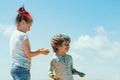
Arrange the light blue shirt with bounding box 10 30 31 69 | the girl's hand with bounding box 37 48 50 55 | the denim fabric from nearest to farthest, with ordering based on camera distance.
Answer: the girl's hand with bounding box 37 48 50 55 → the denim fabric → the light blue shirt with bounding box 10 30 31 69

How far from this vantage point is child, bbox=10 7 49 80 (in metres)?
8.86

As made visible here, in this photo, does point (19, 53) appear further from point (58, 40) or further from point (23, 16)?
point (58, 40)

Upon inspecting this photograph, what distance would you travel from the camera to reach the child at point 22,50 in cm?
886

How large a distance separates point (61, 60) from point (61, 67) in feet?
0.58

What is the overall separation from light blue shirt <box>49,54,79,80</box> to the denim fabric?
3.54ft

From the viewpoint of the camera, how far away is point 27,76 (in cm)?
892

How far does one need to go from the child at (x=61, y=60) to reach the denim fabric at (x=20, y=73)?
3.39 ft

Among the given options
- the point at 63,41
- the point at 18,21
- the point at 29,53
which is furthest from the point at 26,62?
the point at 63,41

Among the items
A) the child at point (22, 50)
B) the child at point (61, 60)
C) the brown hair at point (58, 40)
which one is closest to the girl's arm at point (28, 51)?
the child at point (22, 50)

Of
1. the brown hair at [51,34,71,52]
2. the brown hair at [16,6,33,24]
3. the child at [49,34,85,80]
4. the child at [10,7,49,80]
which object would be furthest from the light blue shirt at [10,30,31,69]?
the brown hair at [51,34,71,52]

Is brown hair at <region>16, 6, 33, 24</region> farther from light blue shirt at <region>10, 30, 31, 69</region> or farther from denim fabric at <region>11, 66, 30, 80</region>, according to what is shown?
denim fabric at <region>11, 66, 30, 80</region>

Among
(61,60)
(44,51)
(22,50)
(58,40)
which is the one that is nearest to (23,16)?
(22,50)

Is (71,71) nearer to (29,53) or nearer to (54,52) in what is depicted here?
(54,52)

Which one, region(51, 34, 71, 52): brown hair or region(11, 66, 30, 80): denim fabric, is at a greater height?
region(51, 34, 71, 52): brown hair
